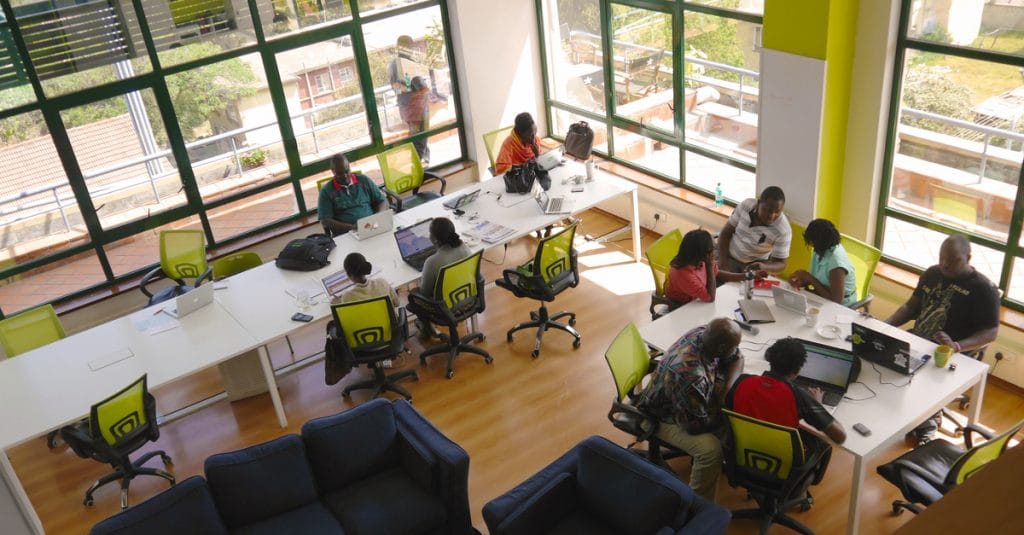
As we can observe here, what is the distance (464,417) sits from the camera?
20.8 ft

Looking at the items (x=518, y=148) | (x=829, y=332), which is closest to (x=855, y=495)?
(x=829, y=332)

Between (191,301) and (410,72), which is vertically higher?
(410,72)

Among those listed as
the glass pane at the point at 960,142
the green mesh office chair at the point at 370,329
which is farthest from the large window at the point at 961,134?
the green mesh office chair at the point at 370,329

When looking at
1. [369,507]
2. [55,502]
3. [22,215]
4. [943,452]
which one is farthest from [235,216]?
[943,452]

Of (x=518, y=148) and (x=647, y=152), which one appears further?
(x=647, y=152)

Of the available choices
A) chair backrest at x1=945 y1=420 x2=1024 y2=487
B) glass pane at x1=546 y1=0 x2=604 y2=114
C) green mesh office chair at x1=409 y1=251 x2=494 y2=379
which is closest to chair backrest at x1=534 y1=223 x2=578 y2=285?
green mesh office chair at x1=409 y1=251 x2=494 y2=379

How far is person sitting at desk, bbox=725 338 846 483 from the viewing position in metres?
4.43

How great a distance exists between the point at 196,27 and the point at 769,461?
6.29 metres

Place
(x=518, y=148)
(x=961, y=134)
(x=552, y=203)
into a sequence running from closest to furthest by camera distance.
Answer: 1. (x=961, y=134)
2. (x=552, y=203)
3. (x=518, y=148)

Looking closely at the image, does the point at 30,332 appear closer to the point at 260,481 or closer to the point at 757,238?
the point at 260,481

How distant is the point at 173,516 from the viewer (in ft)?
14.5

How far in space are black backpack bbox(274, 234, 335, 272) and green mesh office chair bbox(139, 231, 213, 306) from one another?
0.73 metres

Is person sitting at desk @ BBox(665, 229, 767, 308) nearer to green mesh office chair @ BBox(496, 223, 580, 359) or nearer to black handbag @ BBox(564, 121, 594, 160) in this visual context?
green mesh office chair @ BBox(496, 223, 580, 359)

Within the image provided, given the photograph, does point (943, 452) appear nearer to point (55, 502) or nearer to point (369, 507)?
point (369, 507)
